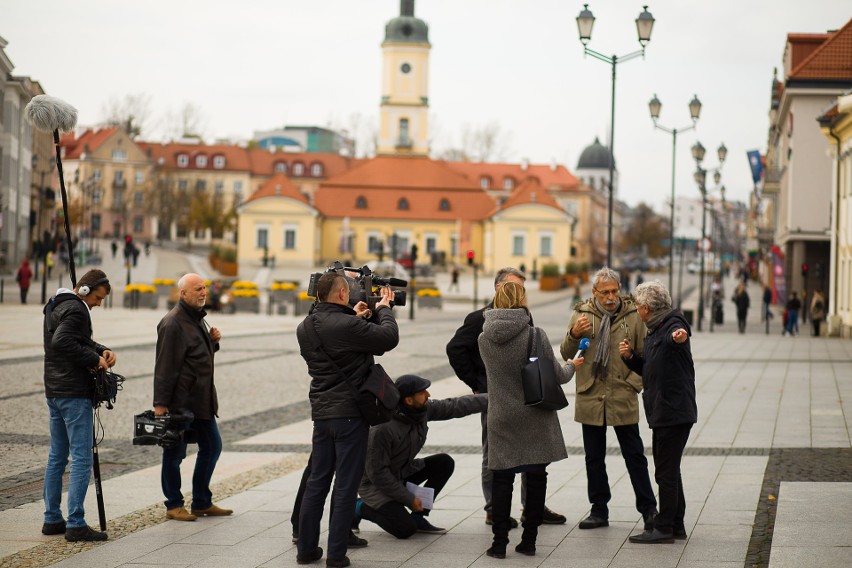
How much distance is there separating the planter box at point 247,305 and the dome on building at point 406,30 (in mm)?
60771

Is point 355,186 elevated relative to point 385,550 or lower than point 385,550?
elevated

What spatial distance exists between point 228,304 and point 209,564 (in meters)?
40.6

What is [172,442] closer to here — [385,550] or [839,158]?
[385,550]

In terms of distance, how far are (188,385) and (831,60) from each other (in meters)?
46.0

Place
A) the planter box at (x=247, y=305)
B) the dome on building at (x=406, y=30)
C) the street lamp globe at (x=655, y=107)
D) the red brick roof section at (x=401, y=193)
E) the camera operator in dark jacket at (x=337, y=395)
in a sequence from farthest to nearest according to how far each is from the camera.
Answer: the dome on building at (x=406, y=30) → the red brick roof section at (x=401, y=193) → the planter box at (x=247, y=305) → the street lamp globe at (x=655, y=107) → the camera operator in dark jacket at (x=337, y=395)

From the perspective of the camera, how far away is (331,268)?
25.9 ft


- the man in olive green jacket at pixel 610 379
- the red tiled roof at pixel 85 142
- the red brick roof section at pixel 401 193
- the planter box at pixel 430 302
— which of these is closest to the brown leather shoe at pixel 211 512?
the man in olive green jacket at pixel 610 379

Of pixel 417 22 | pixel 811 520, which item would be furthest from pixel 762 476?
pixel 417 22

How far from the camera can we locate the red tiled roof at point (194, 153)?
128000mm

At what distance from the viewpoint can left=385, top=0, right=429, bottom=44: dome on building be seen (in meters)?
105

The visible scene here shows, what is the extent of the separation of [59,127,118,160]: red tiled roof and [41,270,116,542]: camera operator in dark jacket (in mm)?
115850

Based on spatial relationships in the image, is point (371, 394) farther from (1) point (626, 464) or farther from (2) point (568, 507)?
(2) point (568, 507)

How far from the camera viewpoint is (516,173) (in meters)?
130

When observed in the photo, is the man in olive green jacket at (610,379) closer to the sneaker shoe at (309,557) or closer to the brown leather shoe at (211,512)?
the sneaker shoe at (309,557)
